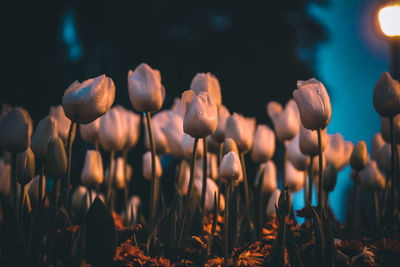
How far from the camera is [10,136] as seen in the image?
713 millimetres

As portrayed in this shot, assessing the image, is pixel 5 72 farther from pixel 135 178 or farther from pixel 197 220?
pixel 197 220

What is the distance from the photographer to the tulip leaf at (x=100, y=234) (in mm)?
725

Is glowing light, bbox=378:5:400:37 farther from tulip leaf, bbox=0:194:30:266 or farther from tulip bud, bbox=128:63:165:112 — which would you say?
tulip leaf, bbox=0:194:30:266

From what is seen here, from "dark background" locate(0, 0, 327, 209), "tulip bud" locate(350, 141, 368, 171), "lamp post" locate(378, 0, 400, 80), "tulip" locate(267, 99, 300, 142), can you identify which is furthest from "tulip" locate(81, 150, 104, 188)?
"dark background" locate(0, 0, 327, 209)

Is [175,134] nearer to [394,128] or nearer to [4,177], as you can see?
[4,177]

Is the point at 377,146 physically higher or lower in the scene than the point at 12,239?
higher

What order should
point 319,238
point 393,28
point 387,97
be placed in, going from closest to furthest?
point 319,238
point 387,97
point 393,28

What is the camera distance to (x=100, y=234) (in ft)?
2.39

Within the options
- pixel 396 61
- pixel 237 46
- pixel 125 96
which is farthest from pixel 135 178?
pixel 396 61

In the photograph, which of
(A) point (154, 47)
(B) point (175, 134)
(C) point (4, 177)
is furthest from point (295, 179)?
(A) point (154, 47)

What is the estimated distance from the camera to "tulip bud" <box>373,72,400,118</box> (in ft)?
2.86

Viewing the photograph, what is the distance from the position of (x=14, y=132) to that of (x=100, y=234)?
0.25 meters

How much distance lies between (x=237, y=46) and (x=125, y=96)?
3.85 ft

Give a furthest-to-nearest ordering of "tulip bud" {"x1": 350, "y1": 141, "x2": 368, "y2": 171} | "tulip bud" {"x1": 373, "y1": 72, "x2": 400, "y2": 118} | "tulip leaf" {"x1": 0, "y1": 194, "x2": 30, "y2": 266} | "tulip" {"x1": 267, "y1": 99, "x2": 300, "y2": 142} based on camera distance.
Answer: "tulip" {"x1": 267, "y1": 99, "x2": 300, "y2": 142}
"tulip bud" {"x1": 350, "y1": 141, "x2": 368, "y2": 171}
"tulip bud" {"x1": 373, "y1": 72, "x2": 400, "y2": 118}
"tulip leaf" {"x1": 0, "y1": 194, "x2": 30, "y2": 266}
